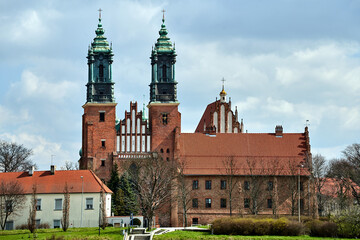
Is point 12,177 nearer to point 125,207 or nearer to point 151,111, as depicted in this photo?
point 125,207

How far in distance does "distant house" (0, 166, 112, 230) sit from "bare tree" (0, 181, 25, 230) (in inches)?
23.5

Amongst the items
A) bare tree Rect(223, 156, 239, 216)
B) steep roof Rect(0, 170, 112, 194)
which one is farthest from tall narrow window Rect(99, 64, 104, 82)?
bare tree Rect(223, 156, 239, 216)

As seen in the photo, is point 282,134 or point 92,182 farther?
point 282,134

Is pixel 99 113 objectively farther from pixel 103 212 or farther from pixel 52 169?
pixel 103 212

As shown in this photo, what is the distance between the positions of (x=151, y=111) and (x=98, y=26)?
12.5 metres

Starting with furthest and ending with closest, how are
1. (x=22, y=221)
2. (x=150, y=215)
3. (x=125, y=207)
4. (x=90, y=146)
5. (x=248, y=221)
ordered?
(x=90, y=146) → (x=125, y=207) → (x=22, y=221) → (x=150, y=215) → (x=248, y=221)

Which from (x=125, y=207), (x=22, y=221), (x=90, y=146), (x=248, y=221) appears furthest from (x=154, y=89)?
(x=248, y=221)

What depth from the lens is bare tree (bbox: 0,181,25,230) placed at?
73438 millimetres

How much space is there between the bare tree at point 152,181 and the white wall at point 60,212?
4.95 m

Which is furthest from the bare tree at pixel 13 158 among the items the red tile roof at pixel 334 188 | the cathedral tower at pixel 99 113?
the red tile roof at pixel 334 188

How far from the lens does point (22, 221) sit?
74.8 m

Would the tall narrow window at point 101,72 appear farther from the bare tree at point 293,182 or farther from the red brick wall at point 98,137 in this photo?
the bare tree at point 293,182

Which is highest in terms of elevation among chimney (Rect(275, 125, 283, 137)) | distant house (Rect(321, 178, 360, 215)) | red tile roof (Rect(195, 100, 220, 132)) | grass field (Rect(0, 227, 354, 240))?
red tile roof (Rect(195, 100, 220, 132))

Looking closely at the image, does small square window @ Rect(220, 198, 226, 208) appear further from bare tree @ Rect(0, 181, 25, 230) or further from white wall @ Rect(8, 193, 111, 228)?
bare tree @ Rect(0, 181, 25, 230)
